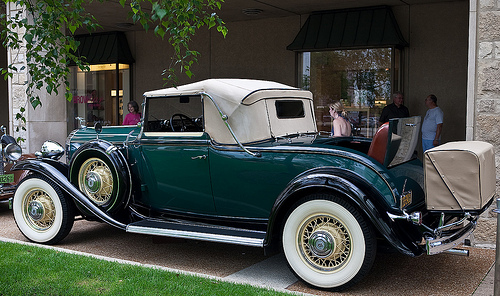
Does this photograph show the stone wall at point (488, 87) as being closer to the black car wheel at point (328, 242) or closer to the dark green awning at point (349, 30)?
Answer: the black car wheel at point (328, 242)

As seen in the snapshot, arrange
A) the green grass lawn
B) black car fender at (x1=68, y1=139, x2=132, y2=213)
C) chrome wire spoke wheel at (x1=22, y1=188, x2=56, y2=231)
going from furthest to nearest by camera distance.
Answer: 1. chrome wire spoke wheel at (x1=22, y1=188, x2=56, y2=231)
2. black car fender at (x1=68, y1=139, x2=132, y2=213)
3. the green grass lawn

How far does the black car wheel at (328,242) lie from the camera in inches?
174

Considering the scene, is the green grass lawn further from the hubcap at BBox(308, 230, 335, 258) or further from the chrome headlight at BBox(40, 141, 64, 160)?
the chrome headlight at BBox(40, 141, 64, 160)

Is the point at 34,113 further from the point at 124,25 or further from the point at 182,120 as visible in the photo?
the point at 124,25

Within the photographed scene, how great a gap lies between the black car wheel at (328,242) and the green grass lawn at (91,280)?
49 cm

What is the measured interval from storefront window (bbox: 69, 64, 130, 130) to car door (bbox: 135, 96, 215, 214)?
9.82m

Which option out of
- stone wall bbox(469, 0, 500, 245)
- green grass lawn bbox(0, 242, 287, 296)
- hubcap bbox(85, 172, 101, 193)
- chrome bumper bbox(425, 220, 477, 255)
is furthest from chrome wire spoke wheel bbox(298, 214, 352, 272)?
hubcap bbox(85, 172, 101, 193)

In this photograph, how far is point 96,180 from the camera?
19.6 ft

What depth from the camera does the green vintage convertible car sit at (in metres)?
4.40

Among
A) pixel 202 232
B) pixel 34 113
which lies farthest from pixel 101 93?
pixel 202 232

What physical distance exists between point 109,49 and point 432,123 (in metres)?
9.40

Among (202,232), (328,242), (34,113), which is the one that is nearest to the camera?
(328,242)

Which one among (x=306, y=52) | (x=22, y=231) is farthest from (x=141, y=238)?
(x=306, y=52)

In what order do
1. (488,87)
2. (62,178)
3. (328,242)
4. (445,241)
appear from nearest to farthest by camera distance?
(445,241)
(328,242)
(488,87)
(62,178)
